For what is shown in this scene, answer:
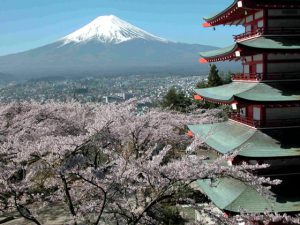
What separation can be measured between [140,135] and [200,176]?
8964mm

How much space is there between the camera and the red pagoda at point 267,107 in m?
13.0

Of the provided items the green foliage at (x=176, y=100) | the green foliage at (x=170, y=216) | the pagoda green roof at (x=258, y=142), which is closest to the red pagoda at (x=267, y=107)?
the pagoda green roof at (x=258, y=142)

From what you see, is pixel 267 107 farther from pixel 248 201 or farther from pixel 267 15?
pixel 248 201

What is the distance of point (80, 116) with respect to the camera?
2200cm

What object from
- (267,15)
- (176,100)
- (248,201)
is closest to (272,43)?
(267,15)

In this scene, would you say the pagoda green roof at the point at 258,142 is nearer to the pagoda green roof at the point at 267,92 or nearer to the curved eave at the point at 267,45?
the pagoda green roof at the point at 267,92

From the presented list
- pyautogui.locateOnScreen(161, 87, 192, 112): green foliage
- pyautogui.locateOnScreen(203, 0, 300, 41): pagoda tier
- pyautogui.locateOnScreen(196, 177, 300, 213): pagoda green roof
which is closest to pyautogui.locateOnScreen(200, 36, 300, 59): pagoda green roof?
pyautogui.locateOnScreen(203, 0, 300, 41): pagoda tier

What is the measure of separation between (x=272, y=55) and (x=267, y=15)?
4.79ft

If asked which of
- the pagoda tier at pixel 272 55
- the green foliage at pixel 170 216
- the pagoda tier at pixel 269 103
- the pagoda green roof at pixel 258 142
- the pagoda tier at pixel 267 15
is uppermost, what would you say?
the pagoda tier at pixel 267 15

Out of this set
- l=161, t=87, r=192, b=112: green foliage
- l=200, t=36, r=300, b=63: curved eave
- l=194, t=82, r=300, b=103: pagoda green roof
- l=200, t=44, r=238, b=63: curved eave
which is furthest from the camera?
l=161, t=87, r=192, b=112: green foliage

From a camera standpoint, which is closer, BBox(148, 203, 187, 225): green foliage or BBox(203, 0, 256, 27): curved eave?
BBox(203, 0, 256, 27): curved eave

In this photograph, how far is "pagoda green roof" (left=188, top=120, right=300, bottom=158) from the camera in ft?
42.7

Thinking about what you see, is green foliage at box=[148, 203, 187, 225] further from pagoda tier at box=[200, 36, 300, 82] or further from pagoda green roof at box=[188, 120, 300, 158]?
pagoda tier at box=[200, 36, 300, 82]

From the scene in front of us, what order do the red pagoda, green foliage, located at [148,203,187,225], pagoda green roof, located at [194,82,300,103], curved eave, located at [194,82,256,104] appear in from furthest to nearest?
green foliage, located at [148,203,187,225] < curved eave, located at [194,82,256,104] < pagoda green roof, located at [194,82,300,103] < the red pagoda
